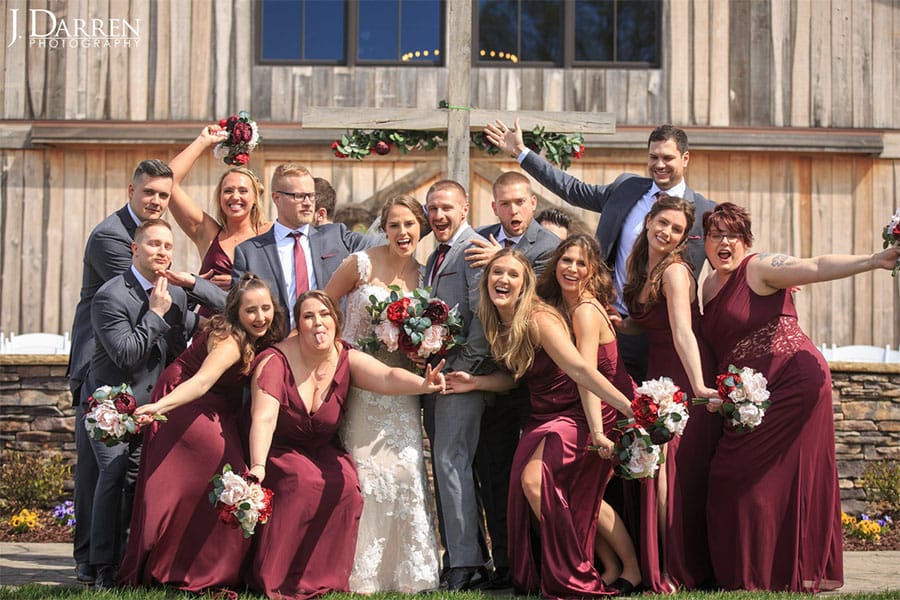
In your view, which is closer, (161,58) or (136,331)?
(136,331)

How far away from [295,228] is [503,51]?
5740 millimetres

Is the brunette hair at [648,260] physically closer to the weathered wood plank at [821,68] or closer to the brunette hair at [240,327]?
the brunette hair at [240,327]

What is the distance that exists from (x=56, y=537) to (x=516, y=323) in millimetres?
4857

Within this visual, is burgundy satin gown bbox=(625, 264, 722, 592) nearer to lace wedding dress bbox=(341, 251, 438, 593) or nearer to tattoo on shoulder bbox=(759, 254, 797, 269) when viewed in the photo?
tattoo on shoulder bbox=(759, 254, 797, 269)

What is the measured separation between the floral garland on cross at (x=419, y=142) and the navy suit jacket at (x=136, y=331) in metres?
1.75

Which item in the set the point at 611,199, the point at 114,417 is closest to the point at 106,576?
the point at 114,417

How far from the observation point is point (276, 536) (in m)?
6.47

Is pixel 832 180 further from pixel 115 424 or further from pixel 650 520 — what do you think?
pixel 115 424

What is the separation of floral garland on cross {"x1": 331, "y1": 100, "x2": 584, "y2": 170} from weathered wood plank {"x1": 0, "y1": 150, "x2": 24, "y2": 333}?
5358mm

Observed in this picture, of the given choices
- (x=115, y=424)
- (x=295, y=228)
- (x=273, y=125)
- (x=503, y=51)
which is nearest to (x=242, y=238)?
(x=295, y=228)

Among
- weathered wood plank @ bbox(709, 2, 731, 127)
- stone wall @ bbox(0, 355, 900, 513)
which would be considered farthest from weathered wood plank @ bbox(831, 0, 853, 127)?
stone wall @ bbox(0, 355, 900, 513)

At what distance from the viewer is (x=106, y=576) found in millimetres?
6910

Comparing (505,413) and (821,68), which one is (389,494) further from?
(821,68)

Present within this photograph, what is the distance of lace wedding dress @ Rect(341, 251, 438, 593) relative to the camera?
6715 millimetres
